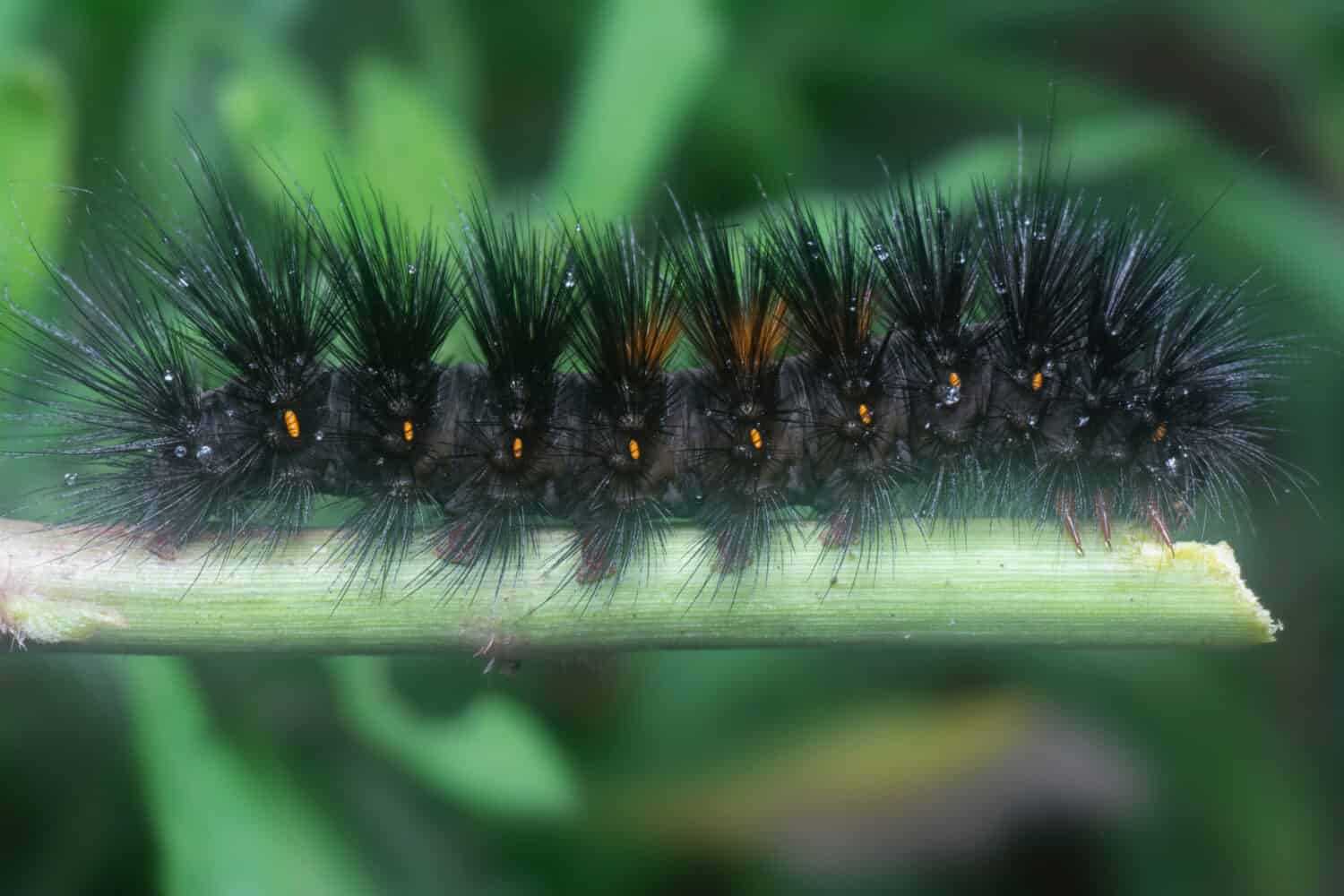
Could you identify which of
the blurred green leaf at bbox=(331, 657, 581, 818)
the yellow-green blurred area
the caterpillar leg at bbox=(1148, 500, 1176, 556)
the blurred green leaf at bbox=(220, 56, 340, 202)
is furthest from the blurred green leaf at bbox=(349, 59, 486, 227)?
the caterpillar leg at bbox=(1148, 500, 1176, 556)

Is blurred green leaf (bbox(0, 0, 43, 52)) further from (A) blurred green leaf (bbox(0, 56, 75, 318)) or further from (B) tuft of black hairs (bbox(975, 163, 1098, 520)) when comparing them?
(B) tuft of black hairs (bbox(975, 163, 1098, 520))

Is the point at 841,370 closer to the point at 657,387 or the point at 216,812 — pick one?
the point at 657,387

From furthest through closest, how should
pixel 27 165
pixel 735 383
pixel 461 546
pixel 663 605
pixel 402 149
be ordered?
pixel 402 149 < pixel 735 383 < pixel 27 165 < pixel 461 546 < pixel 663 605

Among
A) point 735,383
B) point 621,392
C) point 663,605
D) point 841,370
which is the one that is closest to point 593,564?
point 663,605

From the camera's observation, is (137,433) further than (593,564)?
Yes

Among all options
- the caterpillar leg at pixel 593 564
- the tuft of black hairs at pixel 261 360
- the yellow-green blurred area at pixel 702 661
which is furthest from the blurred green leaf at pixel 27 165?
the caterpillar leg at pixel 593 564

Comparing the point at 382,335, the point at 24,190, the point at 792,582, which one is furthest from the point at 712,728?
the point at 24,190
